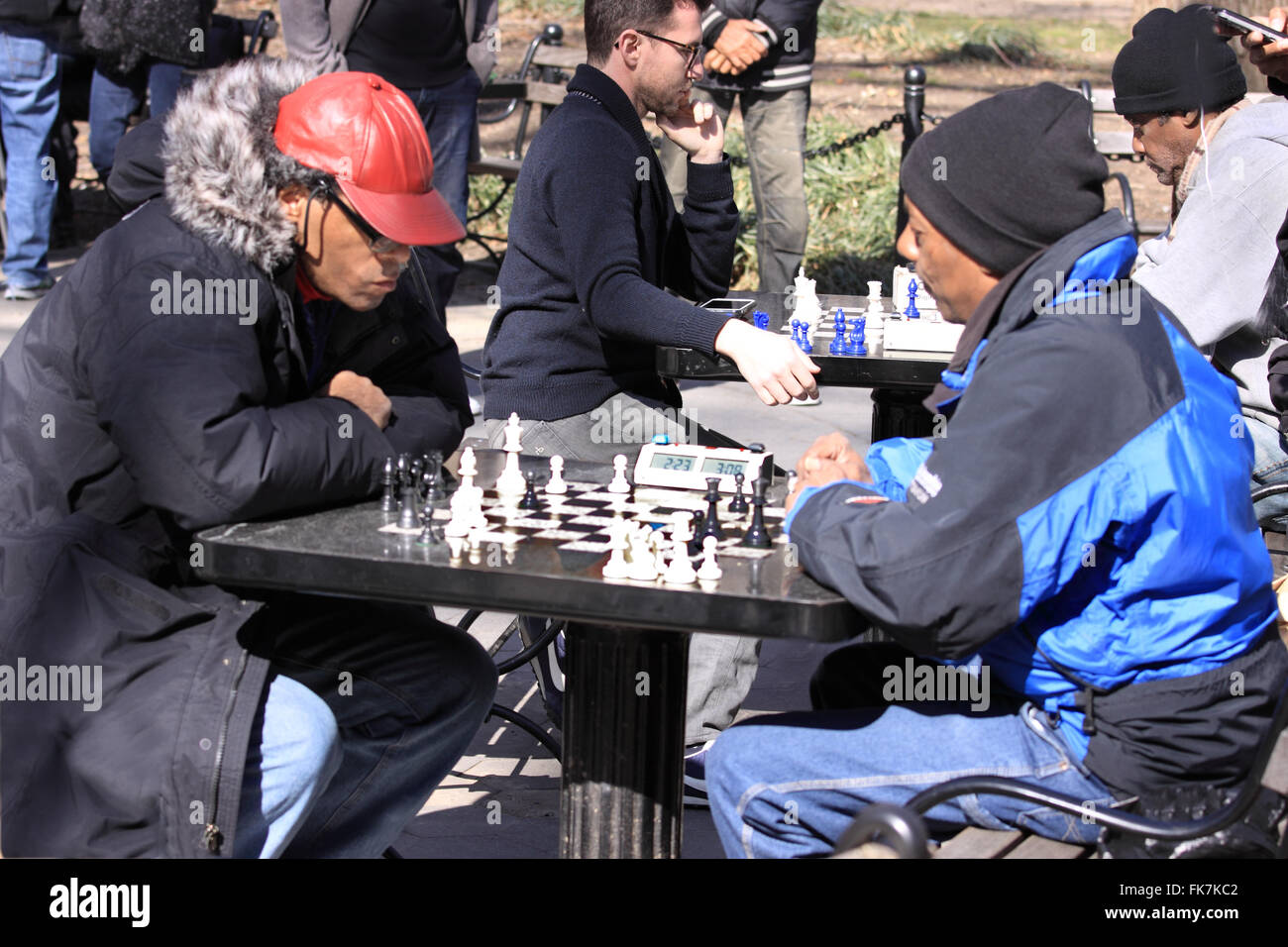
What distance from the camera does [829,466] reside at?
117 inches

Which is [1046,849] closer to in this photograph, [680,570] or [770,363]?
[680,570]

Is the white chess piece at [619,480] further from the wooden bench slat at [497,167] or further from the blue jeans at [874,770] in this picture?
the wooden bench slat at [497,167]

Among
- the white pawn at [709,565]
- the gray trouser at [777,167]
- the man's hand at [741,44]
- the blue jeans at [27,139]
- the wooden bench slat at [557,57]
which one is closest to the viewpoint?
the white pawn at [709,565]

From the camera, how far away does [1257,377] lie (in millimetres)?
4520

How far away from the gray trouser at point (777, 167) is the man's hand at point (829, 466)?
5506 mm

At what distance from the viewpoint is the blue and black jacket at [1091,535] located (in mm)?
2490

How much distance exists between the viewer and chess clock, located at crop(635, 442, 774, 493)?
3365 millimetres

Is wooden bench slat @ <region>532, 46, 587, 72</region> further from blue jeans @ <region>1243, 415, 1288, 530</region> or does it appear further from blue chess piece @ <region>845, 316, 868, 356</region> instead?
blue jeans @ <region>1243, 415, 1288, 530</region>

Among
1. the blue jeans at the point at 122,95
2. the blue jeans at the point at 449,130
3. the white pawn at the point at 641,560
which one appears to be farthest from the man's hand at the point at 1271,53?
the blue jeans at the point at 122,95

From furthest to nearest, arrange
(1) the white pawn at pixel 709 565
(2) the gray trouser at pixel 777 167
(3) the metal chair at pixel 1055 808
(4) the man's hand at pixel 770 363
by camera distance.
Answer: (2) the gray trouser at pixel 777 167
(4) the man's hand at pixel 770 363
(1) the white pawn at pixel 709 565
(3) the metal chair at pixel 1055 808

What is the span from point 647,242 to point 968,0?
705 inches

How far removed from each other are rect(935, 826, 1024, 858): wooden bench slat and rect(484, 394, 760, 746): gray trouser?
1.52 meters

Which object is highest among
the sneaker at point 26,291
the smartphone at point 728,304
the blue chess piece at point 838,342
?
the sneaker at point 26,291

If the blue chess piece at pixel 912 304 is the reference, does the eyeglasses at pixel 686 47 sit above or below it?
above
